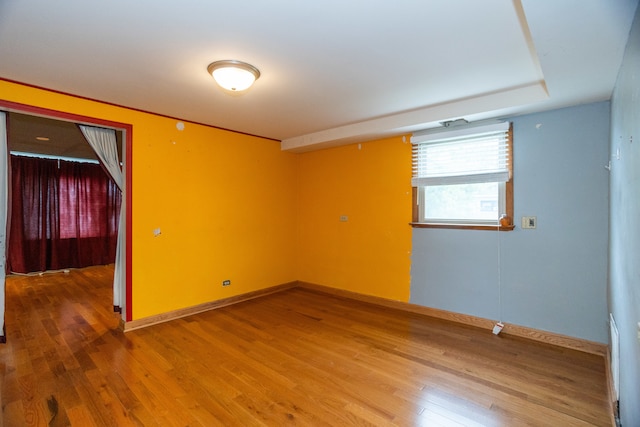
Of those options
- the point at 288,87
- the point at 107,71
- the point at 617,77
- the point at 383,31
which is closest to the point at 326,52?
the point at 383,31

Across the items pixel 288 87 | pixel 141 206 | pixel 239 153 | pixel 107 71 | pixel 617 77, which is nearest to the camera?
pixel 617 77

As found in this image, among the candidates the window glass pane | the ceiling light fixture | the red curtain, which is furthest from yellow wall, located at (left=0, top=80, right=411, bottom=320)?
the red curtain

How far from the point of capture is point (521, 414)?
78.4 inches

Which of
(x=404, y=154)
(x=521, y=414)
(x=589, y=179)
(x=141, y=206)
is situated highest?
(x=404, y=154)

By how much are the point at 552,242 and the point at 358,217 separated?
226 cm

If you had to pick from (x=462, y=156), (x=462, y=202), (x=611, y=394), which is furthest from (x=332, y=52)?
(x=611, y=394)

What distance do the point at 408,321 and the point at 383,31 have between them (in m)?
3.02

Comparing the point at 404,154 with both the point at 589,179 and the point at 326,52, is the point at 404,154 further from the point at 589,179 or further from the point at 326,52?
the point at 326,52

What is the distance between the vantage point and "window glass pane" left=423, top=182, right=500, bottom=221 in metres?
3.43

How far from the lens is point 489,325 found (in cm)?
337

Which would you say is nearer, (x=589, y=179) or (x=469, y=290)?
(x=589, y=179)

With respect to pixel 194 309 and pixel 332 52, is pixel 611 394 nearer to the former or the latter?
pixel 332 52

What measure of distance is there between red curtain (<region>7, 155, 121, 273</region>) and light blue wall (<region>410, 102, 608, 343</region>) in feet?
21.6

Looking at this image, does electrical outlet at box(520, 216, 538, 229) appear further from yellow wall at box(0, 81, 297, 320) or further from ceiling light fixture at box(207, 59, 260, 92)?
yellow wall at box(0, 81, 297, 320)
